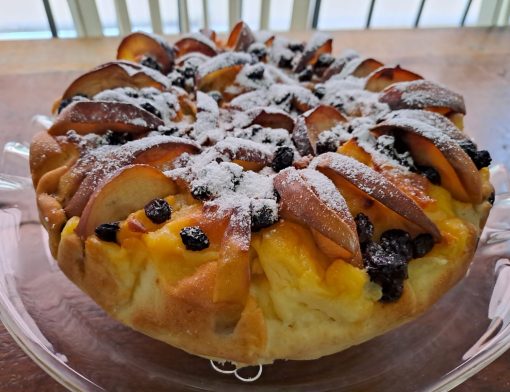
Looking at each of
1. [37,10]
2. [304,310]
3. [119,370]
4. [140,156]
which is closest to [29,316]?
[119,370]

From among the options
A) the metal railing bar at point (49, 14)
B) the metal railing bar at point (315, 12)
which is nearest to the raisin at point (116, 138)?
the metal railing bar at point (49, 14)

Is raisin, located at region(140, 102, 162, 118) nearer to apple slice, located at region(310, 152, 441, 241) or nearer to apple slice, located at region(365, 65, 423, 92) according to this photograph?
apple slice, located at region(310, 152, 441, 241)

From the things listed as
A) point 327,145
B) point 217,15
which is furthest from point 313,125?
point 217,15

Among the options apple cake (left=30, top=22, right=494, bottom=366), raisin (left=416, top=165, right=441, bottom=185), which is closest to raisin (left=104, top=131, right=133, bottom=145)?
apple cake (left=30, top=22, right=494, bottom=366)

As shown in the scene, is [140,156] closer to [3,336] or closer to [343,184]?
[343,184]

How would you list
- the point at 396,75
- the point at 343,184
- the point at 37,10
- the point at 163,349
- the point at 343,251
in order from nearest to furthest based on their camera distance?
the point at 343,251, the point at 343,184, the point at 163,349, the point at 396,75, the point at 37,10
